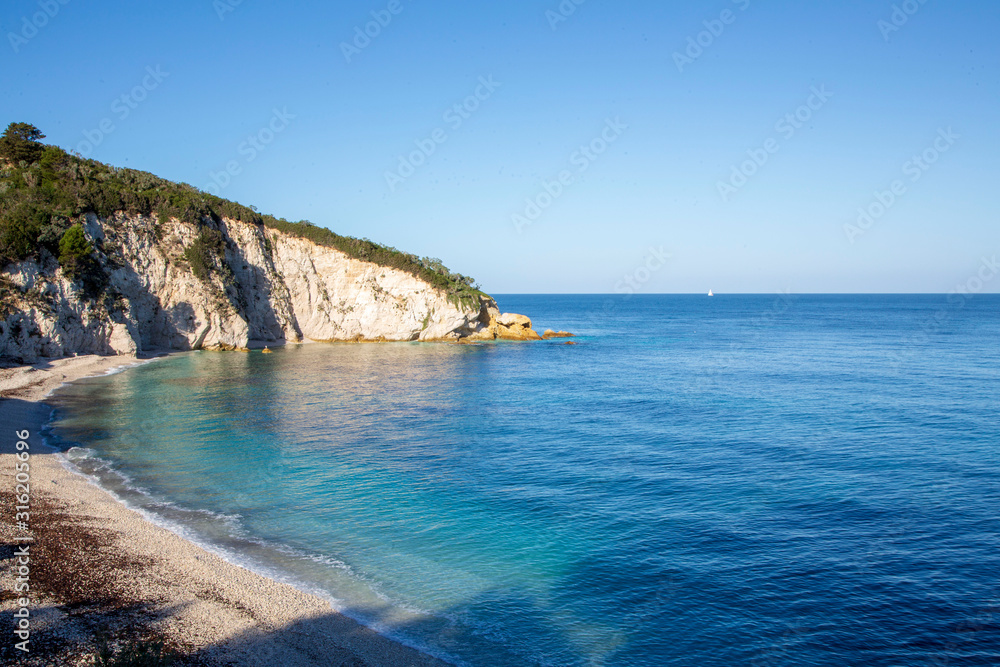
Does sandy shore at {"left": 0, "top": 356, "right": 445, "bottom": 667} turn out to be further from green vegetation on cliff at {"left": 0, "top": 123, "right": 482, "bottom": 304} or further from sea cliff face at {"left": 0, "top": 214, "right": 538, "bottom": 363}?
green vegetation on cliff at {"left": 0, "top": 123, "right": 482, "bottom": 304}

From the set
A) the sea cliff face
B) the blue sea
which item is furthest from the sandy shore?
the sea cliff face

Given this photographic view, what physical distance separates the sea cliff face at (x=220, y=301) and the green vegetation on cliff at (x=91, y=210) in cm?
81

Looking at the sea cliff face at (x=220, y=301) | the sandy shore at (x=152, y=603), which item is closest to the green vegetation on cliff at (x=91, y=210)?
the sea cliff face at (x=220, y=301)

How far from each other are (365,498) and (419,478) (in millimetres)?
2437

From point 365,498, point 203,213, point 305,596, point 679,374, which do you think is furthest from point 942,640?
point 203,213

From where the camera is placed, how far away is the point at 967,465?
811 inches

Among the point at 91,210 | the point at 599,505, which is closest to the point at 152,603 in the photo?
the point at 599,505

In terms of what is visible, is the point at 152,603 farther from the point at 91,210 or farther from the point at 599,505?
the point at 91,210

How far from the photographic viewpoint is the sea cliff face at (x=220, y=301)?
133 feet

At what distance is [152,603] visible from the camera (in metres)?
11.7

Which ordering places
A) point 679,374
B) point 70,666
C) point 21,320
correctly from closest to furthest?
point 70,666
point 21,320
point 679,374

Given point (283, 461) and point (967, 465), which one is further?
point (283, 461)

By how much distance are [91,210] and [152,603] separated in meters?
48.6

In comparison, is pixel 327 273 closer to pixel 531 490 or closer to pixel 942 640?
pixel 531 490
